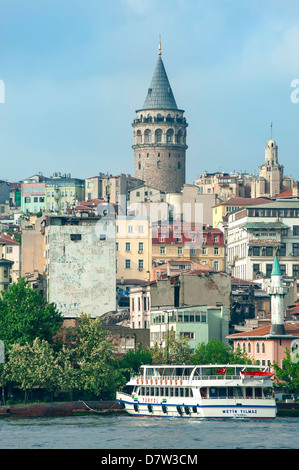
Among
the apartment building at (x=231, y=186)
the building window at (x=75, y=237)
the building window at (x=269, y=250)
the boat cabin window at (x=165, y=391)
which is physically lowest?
the boat cabin window at (x=165, y=391)

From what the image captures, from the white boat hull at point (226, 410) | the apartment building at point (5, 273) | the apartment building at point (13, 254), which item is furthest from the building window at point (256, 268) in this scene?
the white boat hull at point (226, 410)

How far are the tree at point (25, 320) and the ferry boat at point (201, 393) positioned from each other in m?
9.47

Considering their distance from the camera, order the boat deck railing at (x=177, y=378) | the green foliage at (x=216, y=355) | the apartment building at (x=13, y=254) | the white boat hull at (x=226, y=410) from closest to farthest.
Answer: the white boat hull at (x=226, y=410)
the boat deck railing at (x=177, y=378)
the green foliage at (x=216, y=355)
the apartment building at (x=13, y=254)

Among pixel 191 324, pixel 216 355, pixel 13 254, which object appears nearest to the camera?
pixel 216 355

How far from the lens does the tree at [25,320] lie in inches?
3757

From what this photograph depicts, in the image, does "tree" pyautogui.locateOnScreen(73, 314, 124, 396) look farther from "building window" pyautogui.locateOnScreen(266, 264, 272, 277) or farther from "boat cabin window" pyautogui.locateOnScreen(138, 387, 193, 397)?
"building window" pyautogui.locateOnScreen(266, 264, 272, 277)

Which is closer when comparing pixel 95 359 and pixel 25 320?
pixel 95 359

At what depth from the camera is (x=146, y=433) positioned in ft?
242

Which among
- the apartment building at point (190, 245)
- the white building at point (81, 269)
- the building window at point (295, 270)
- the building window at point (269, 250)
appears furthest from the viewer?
the apartment building at point (190, 245)

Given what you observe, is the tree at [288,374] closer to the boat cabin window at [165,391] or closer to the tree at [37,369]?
the boat cabin window at [165,391]

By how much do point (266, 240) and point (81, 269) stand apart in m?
26.7

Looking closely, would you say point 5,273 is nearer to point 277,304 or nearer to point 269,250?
point 269,250

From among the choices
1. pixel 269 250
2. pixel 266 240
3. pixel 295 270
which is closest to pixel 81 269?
pixel 266 240

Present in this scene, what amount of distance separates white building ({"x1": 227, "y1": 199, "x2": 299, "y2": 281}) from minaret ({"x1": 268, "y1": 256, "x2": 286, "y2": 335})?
102ft
